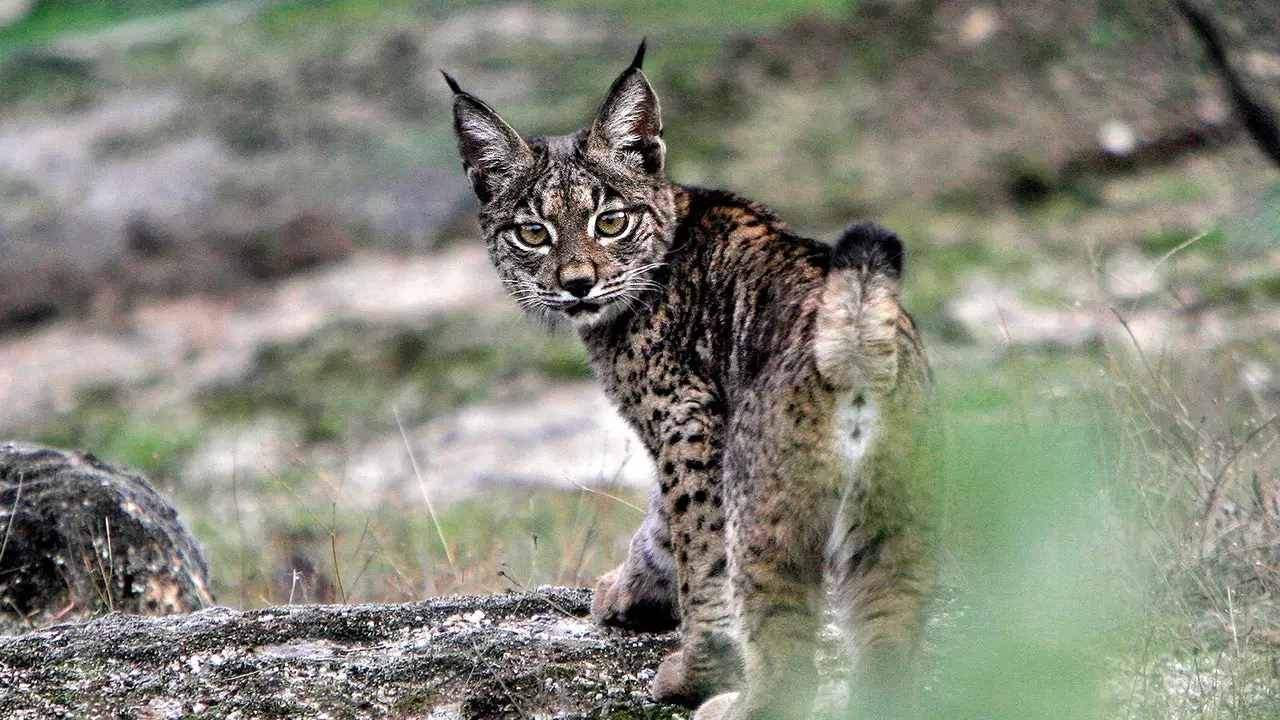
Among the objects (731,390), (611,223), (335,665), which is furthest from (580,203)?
(335,665)

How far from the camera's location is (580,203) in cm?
518

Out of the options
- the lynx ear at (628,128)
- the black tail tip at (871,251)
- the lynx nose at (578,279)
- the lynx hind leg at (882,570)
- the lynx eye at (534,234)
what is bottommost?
the lynx hind leg at (882,570)

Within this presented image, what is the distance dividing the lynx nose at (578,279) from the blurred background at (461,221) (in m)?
1.89

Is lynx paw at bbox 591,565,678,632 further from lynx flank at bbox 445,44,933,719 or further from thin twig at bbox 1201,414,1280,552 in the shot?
thin twig at bbox 1201,414,1280,552

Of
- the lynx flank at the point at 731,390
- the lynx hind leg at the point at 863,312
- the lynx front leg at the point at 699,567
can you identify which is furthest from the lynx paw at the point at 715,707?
the lynx hind leg at the point at 863,312

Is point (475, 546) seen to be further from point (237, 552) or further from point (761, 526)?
point (761, 526)

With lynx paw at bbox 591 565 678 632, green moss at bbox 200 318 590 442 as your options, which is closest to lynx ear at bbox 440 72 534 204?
lynx paw at bbox 591 565 678 632

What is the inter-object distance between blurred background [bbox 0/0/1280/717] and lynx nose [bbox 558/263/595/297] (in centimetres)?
189

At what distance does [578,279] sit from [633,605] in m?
1.07

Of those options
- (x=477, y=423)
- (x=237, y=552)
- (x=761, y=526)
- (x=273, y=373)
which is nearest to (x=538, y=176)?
(x=761, y=526)

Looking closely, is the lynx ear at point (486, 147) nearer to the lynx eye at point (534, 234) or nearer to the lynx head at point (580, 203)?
the lynx head at point (580, 203)

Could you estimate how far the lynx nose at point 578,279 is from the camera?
199 inches

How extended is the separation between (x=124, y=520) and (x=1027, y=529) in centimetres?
484

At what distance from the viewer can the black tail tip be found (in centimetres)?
383
